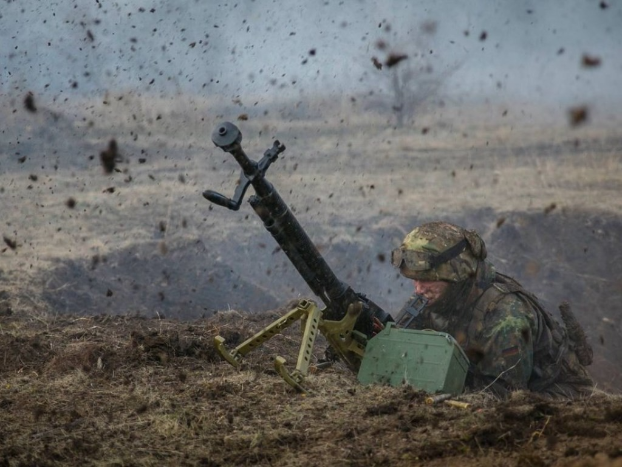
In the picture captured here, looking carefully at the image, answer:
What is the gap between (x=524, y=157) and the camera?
62.2ft

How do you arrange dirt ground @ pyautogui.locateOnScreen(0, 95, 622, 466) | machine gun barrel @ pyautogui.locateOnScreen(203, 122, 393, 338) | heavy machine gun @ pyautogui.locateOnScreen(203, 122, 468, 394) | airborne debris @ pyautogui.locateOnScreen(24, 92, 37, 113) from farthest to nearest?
airborne debris @ pyautogui.locateOnScreen(24, 92, 37, 113) < heavy machine gun @ pyautogui.locateOnScreen(203, 122, 468, 394) < machine gun barrel @ pyautogui.locateOnScreen(203, 122, 393, 338) < dirt ground @ pyautogui.locateOnScreen(0, 95, 622, 466)

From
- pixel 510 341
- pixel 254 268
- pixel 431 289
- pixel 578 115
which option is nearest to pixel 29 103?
pixel 254 268

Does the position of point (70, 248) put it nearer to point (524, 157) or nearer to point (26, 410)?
point (26, 410)

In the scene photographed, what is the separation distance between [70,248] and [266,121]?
8.57m

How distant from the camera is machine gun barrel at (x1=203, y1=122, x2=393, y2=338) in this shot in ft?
19.8

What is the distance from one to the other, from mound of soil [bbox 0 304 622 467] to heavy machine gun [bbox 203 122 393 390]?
0.91 feet

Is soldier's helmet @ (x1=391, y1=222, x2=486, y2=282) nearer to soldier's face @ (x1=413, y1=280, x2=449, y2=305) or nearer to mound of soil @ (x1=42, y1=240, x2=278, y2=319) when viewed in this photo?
soldier's face @ (x1=413, y1=280, x2=449, y2=305)

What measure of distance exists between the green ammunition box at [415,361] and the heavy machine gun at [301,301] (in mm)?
184

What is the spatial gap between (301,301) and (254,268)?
8379mm

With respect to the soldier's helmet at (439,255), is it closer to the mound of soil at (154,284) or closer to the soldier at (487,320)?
the soldier at (487,320)

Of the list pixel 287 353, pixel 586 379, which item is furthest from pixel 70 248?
pixel 586 379

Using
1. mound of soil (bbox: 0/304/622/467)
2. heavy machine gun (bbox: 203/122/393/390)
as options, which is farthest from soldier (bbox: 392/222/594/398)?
mound of soil (bbox: 0/304/622/467)

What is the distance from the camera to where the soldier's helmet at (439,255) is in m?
7.52

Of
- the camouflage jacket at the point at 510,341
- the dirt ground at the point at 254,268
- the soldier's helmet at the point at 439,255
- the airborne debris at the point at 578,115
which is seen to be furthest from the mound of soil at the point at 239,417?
the airborne debris at the point at 578,115
